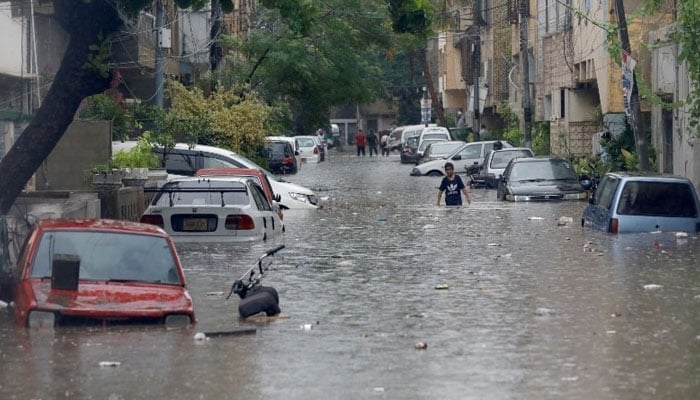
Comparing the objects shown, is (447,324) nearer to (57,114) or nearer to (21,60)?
(57,114)

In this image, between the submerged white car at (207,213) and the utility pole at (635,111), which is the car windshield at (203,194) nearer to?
the submerged white car at (207,213)

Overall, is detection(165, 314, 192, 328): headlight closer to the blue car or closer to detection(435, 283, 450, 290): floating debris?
detection(435, 283, 450, 290): floating debris

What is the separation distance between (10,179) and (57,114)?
1.05 meters

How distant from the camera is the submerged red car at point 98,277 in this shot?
12820 mm

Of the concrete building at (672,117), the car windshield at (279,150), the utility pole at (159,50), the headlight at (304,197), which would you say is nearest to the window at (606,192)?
the concrete building at (672,117)

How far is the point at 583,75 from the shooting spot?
143 ft

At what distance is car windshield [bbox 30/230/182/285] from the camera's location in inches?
535

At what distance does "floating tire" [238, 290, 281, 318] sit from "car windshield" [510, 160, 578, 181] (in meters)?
21.9

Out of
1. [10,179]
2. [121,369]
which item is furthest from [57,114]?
[121,369]

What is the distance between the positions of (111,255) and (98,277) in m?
0.36

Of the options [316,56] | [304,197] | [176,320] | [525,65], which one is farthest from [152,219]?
[316,56]

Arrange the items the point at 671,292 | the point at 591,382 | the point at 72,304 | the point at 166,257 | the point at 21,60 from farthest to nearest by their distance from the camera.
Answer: the point at 21,60, the point at 671,292, the point at 166,257, the point at 72,304, the point at 591,382

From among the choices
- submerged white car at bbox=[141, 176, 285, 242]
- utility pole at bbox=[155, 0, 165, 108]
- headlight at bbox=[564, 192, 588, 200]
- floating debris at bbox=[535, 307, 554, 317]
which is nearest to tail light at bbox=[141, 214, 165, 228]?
submerged white car at bbox=[141, 176, 285, 242]

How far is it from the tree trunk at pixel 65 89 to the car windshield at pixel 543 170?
19509mm
